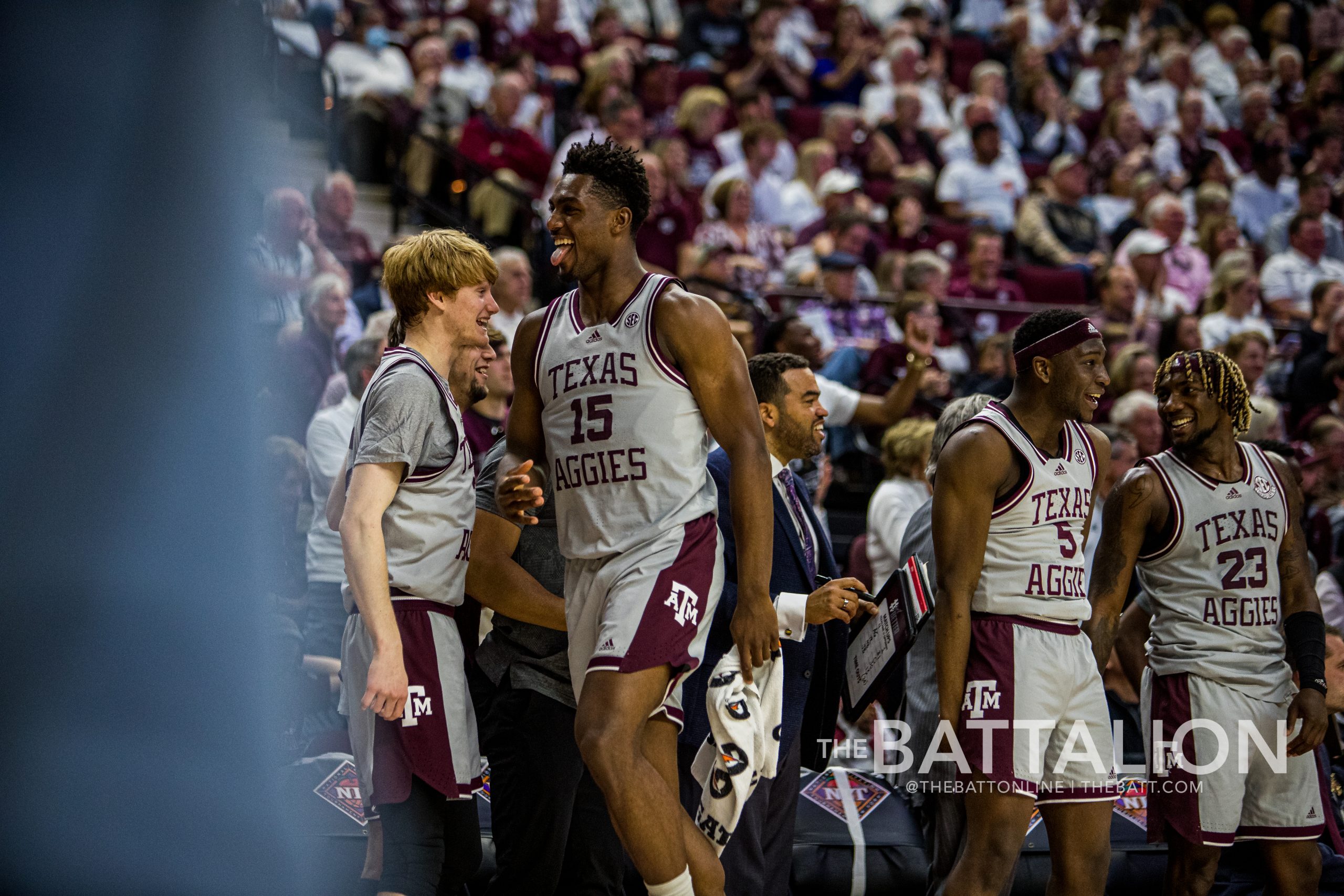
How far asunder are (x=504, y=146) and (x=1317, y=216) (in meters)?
7.06

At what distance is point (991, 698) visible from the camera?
13.2 ft

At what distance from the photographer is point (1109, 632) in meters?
4.46

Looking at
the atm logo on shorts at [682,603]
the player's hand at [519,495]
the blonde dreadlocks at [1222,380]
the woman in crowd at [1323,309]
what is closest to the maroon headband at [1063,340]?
the blonde dreadlocks at [1222,380]

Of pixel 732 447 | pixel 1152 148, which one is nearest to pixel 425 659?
pixel 732 447

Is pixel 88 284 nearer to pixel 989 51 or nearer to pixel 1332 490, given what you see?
pixel 1332 490

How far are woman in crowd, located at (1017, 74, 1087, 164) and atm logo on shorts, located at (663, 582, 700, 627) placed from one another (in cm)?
1119

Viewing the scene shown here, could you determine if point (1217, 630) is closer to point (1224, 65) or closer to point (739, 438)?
point (739, 438)

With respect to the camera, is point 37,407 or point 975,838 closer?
point 37,407

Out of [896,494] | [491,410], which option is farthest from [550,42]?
[491,410]

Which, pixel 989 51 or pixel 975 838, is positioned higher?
pixel 989 51

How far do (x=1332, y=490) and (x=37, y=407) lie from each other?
742cm

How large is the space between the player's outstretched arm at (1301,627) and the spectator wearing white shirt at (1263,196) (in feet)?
31.0

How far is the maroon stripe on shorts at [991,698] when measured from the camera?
394cm

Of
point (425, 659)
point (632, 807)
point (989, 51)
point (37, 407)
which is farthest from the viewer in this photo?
point (989, 51)
